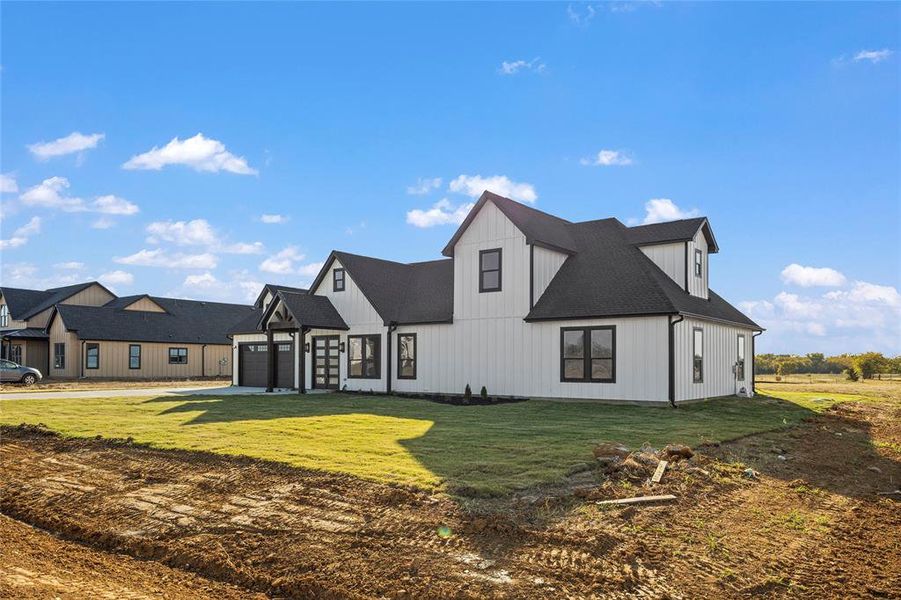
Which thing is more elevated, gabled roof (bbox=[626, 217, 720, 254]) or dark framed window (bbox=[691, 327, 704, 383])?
gabled roof (bbox=[626, 217, 720, 254])

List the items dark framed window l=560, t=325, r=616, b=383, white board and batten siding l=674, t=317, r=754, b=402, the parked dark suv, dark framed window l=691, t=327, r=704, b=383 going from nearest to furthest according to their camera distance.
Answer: white board and batten siding l=674, t=317, r=754, b=402 < dark framed window l=560, t=325, r=616, b=383 < dark framed window l=691, t=327, r=704, b=383 < the parked dark suv

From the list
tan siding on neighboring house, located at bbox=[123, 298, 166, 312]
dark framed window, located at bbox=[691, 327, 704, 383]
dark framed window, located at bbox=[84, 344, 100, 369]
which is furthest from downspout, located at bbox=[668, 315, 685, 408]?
tan siding on neighboring house, located at bbox=[123, 298, 166, 312]

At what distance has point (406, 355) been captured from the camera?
27.6m

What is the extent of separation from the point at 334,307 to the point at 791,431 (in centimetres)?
1971

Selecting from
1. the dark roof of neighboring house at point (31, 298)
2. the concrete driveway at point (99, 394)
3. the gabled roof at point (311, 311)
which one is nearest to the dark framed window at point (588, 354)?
the gabled roof at point (311, 311)

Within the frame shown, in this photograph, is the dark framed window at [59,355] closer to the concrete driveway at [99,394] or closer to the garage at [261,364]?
the concrete driveway at [99,394]

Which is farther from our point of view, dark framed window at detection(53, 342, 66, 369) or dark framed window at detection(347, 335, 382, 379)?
dark framed window at detection(53, 342, 66, 369)

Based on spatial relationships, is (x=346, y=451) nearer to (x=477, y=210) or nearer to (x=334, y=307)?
(x=477, y=210)

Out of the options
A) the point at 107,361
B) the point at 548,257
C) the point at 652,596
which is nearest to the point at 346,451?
the point at 652,596

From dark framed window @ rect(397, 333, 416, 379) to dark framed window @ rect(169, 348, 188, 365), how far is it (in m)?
25.5

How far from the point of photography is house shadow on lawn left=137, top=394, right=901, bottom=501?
10086 mm

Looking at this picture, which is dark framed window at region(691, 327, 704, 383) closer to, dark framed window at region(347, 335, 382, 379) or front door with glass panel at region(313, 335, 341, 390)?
dark framed window at region(347, 335, 382, 379)

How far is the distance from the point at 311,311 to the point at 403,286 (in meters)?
4.48

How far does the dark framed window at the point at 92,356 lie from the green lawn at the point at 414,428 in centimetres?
2147
